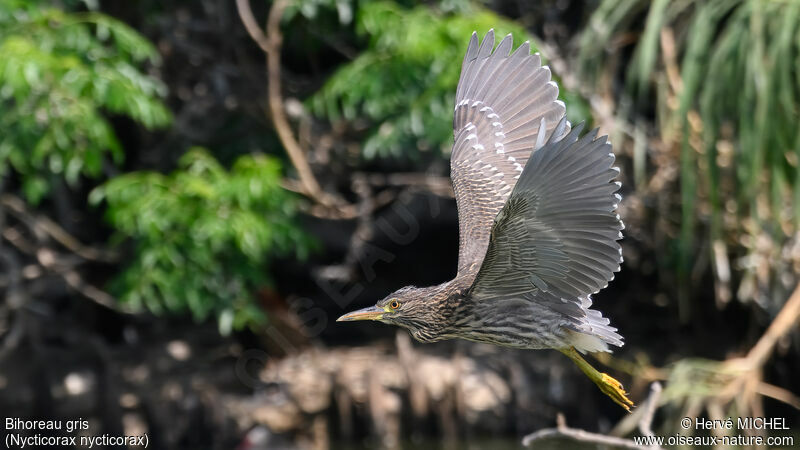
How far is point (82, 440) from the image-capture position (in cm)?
688

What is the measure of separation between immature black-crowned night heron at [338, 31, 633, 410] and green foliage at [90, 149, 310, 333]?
2.57 meters

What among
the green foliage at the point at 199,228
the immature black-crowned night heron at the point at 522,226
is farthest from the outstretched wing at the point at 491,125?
the green foliage at the point at 199,228

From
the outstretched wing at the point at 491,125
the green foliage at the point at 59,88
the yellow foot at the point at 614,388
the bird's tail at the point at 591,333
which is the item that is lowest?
the yellow foot at the point at 614,388

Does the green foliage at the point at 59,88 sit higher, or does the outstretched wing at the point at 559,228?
the green foliage at the point at 59,88

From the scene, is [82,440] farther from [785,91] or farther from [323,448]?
[785,91]

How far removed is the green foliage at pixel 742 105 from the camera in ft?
17.4

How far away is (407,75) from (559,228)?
131 inches

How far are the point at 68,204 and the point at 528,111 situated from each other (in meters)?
4.67

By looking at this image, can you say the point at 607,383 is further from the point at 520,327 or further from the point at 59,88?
the point at 59,88

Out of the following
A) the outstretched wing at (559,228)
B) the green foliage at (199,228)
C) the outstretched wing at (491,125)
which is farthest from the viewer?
the green foliage at (199,228)

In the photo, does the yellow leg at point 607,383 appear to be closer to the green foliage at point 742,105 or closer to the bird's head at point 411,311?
the bird's head at point 411,311

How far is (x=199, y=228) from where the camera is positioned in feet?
18.7

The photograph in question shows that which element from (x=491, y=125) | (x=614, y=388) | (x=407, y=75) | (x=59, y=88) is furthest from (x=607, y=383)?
(x=59, y=88)

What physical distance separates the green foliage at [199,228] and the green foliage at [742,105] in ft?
6.47
